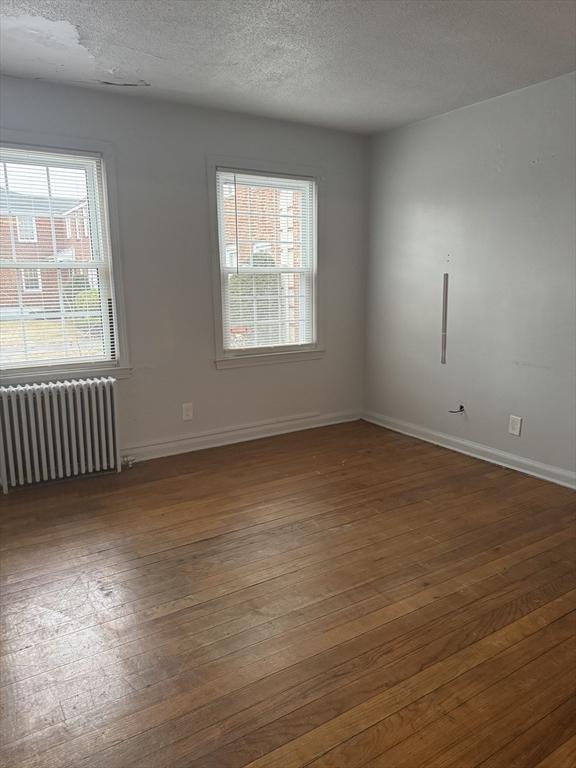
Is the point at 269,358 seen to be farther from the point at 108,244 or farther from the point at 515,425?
the point at 515,425

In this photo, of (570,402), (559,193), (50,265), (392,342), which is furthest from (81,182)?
(570,402)

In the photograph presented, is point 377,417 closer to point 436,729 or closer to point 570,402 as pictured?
point 570,402

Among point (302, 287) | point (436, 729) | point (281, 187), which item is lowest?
point (436, 729)

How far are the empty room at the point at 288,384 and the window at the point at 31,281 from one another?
19 millimetres

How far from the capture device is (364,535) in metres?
2.75

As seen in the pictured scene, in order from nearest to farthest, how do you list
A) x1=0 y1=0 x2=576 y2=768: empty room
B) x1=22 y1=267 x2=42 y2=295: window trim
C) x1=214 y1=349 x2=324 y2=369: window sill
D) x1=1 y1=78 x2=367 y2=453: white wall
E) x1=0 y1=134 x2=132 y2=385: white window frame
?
1. x1=0 y1=0 x2=576 y2=768: empty room
2. x1=0 y1=134 x2=132 y2=385: white window frame
3. x1=22 y1=267 x2=42 y2=295: window trim
4. x1=1 y1=78 x2=367 y2=453: white wall
5. x1=214 y1=349 x2=324 y2=369: window sill

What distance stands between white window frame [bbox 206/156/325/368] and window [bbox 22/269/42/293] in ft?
4.09

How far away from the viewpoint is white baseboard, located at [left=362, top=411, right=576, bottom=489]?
11.3 feet

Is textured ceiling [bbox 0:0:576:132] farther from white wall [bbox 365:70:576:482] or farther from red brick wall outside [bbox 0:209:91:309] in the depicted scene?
red brick wall outside [bbox 0:209:91:309]

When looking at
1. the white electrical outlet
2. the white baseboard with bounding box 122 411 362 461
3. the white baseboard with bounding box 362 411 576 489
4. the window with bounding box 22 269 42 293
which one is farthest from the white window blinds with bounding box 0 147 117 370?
the white electrical outlet

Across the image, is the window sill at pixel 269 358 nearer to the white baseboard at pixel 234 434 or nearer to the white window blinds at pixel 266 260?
the white window blinds at pixel 266 260

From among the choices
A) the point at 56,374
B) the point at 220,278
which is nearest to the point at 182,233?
the point at 220,278

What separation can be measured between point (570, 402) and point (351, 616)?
85.6 inches

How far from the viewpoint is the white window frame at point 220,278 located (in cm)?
397
